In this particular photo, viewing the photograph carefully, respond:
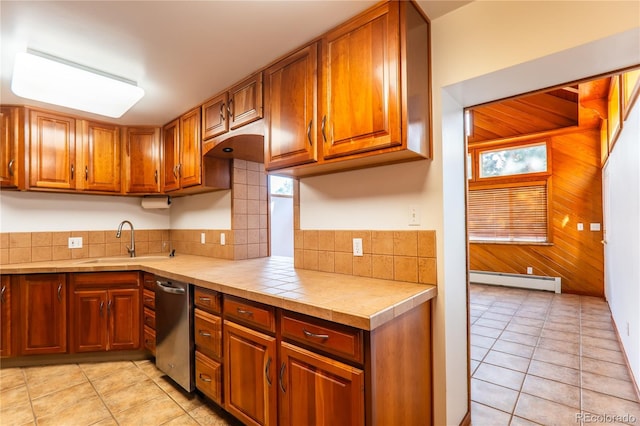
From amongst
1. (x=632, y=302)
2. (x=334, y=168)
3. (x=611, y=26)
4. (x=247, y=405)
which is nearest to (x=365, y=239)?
(x=334, y=168)

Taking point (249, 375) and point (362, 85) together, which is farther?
point (249, 375)

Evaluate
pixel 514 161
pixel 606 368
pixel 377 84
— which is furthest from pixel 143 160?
pixel 514 161

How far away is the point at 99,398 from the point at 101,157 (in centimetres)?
224

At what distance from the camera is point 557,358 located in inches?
106

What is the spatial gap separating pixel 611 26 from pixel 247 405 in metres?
2.46

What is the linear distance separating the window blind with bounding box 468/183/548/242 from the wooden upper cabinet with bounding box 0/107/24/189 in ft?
21.5

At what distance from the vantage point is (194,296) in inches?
81.5

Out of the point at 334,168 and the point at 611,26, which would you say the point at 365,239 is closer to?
the point at 334,168

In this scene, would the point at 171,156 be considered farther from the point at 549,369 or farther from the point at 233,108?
the point at 549,369

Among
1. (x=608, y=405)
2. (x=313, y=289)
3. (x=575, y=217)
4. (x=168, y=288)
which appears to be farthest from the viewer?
(x=575, y=217)

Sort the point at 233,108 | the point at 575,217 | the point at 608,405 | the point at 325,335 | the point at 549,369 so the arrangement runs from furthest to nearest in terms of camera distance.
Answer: the point at 575,217 < the point at 549,369 < the point at 233,108 < the point at 608,405 < the point at 325,335

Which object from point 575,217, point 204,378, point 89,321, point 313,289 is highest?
point 575,217

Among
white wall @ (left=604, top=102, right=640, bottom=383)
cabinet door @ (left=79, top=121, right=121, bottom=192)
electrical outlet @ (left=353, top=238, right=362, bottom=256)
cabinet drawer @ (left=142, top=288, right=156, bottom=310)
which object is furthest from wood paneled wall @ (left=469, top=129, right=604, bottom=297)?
cabinet door @ (left=79, top=121, right=121, bottom=192)

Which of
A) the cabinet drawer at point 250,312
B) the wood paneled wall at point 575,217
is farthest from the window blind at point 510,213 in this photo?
the cabinet drawer at point 250,312
